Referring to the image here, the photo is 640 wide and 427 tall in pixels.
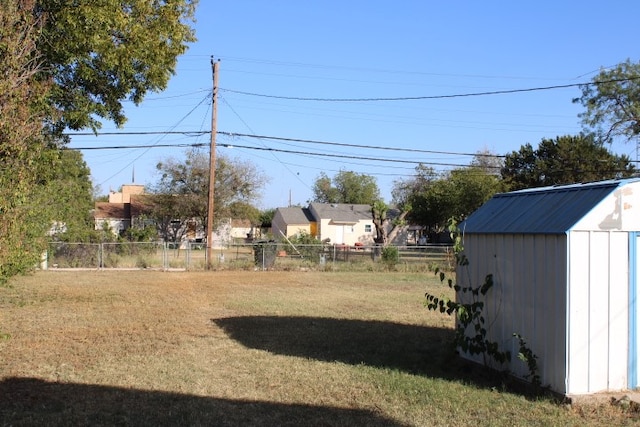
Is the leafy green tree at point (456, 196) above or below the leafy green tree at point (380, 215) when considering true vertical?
above

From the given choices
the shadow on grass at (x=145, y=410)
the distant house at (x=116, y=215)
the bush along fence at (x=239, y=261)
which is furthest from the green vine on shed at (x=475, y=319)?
the distant house at (x=116, y=215)

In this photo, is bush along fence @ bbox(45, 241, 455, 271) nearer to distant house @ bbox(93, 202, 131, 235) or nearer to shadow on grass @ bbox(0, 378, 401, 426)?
shadow on grass @ bbox(0, 378, 401, 426)

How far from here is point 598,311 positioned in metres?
6.82

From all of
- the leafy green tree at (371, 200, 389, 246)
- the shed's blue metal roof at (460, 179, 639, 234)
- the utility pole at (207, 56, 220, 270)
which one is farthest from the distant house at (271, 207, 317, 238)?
the shed's blue metal roof at (460, 179, 639, 234)

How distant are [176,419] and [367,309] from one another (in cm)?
992

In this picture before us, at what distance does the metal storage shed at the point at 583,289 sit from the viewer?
6699 mm

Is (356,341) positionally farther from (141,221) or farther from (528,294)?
(141,221)

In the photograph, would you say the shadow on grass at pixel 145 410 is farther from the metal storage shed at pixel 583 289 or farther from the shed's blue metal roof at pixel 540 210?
the shed's blue metal roof at pixel 540 210

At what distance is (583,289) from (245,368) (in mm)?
4824

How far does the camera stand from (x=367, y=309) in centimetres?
1562

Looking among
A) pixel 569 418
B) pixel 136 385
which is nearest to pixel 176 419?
pixel 136 385

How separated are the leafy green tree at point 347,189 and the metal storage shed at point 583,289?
3637 inches

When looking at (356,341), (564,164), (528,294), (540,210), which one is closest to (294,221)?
(564,164)

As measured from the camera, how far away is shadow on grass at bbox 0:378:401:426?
6.05 m
